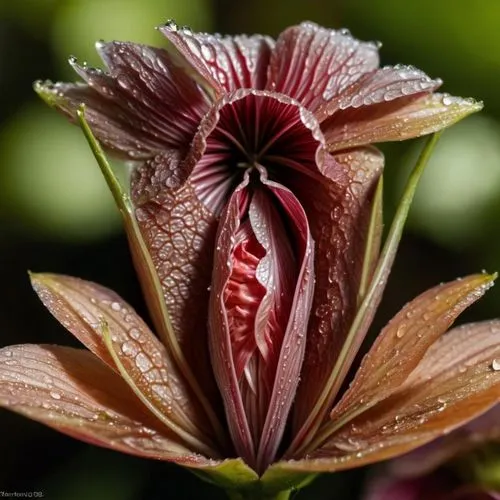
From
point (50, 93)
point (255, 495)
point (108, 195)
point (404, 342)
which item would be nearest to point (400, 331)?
point (404, 342)

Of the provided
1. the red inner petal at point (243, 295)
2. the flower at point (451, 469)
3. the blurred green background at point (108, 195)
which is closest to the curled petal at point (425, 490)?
the flower at point (451, 469)

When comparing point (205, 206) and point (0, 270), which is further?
point (0, 270)

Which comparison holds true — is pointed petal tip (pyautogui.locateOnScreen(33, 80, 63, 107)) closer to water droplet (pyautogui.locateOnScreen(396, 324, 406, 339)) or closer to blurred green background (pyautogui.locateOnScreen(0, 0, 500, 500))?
water droplet (pyautogui.locateOnScreen(396, 324, 406, 339))

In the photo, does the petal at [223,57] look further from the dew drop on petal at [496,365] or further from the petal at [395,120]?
the dew drop on petal at [496,365]

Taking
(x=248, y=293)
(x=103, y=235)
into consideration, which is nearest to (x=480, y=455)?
(x=248, y=293)

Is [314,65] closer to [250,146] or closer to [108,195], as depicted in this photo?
[250,146]

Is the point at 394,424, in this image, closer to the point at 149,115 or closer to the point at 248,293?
the point at 248,293
